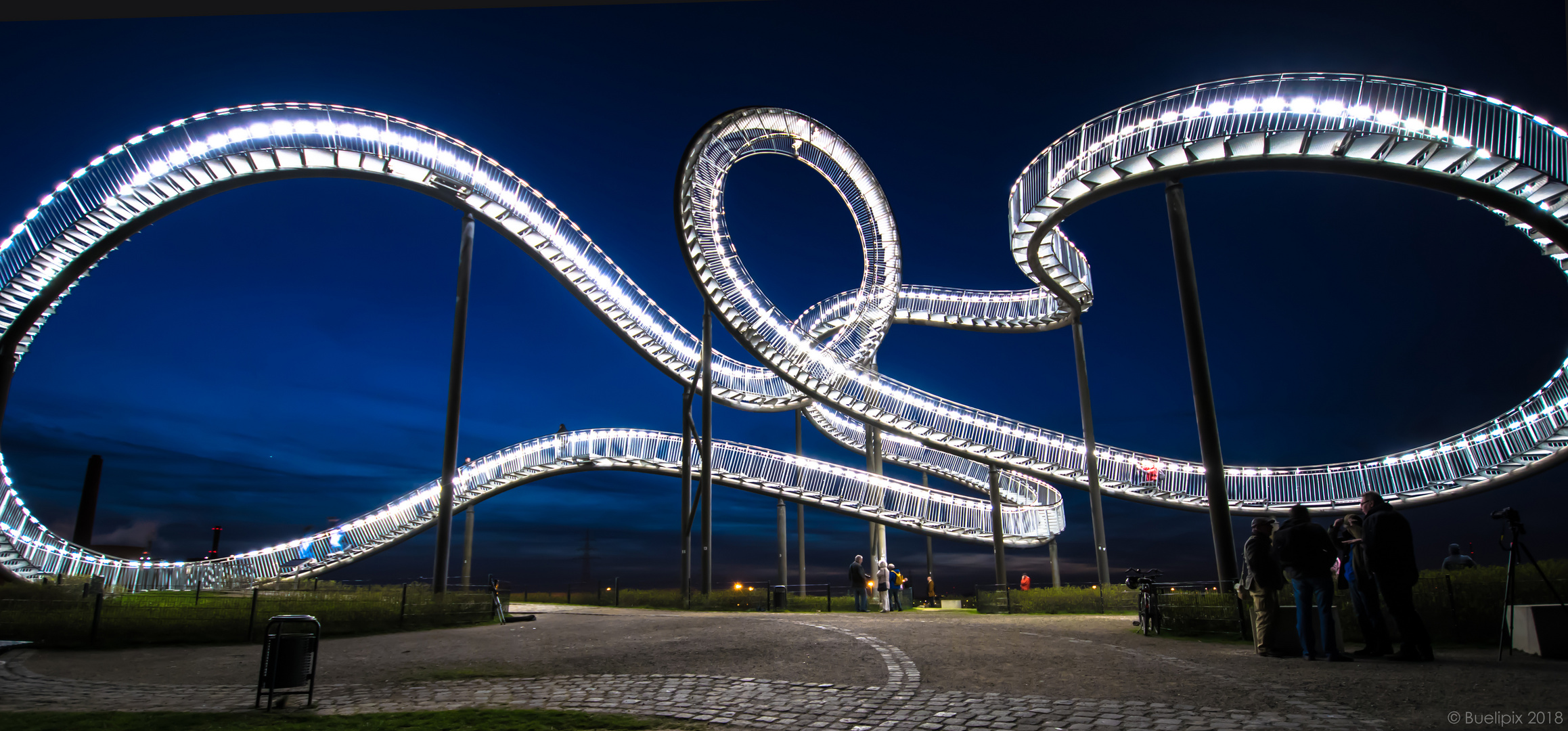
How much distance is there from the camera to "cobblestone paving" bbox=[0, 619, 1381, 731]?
18.1 feet

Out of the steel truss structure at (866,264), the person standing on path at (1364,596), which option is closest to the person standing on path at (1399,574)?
the person standing on path at (1364,596)

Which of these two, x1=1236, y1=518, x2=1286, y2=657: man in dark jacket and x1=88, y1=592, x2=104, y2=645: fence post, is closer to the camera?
x1=1236, y1=518, x2=1286, y2=657: man in dark jacket

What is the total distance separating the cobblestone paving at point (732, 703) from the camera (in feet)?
18.1

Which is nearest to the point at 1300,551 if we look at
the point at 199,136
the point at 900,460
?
the point at 199,136

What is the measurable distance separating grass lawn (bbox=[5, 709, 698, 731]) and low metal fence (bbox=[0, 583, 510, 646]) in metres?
8.01

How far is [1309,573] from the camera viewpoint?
8.66 meters

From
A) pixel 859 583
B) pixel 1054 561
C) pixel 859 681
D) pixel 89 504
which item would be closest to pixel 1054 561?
pixel 1054 561

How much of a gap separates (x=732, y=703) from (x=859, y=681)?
166cm

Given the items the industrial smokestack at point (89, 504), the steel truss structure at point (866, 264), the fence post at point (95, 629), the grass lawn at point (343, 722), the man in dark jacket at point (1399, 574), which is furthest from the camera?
the industrial smokestack at point (89, 504)

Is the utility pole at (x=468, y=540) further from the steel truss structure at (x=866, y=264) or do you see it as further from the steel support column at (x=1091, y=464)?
the steel support column at (x=1091, y=464)

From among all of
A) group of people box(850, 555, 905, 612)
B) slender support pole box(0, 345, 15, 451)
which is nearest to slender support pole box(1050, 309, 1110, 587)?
group of people box(850, 555, 905, 612)

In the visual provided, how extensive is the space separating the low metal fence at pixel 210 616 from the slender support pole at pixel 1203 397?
16126 millimetres

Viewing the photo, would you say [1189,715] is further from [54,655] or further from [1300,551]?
[54,655]

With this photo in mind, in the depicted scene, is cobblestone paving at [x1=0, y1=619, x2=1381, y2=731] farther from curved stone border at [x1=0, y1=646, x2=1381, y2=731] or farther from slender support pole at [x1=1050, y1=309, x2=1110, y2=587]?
slender support pole at [x1=1050, y1=309, x2=1110, y2=587]
